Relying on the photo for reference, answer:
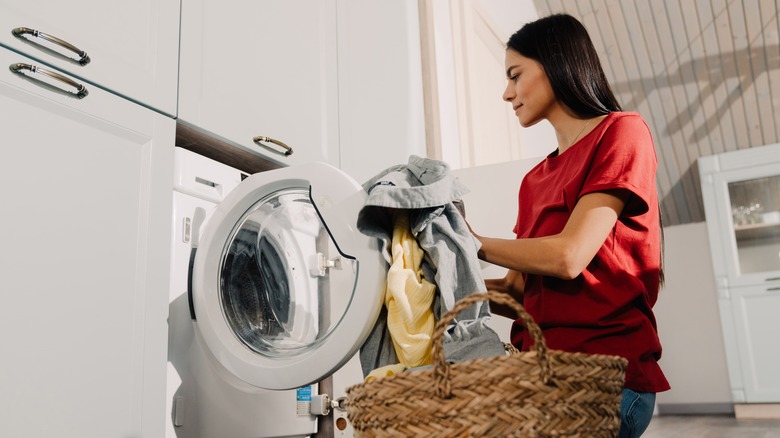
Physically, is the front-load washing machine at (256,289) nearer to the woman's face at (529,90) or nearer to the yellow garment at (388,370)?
the yellow garment at (388,370)

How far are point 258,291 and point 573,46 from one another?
2.59ft

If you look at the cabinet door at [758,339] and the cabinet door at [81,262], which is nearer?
the cabinet door at [81,262]

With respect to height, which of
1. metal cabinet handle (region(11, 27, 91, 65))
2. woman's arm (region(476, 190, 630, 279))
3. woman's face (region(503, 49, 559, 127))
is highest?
metal cabinet handle (region(11, 27, 91, 65))

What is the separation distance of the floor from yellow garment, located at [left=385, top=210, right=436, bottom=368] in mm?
3108

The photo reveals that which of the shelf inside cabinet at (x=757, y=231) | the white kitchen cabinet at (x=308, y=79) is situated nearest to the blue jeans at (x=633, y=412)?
the white kitchen cabinet at (x=308, y=79)

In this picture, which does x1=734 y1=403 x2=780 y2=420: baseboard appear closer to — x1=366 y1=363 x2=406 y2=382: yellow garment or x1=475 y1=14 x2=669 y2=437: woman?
x1=475 y1=14 x2=669 y2=437: woman

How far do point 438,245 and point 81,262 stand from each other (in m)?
0.60

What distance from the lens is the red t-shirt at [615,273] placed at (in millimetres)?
1000

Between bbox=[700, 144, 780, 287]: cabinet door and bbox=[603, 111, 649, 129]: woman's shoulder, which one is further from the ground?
bbox=[700, 144, 780, 287]: cabinet door

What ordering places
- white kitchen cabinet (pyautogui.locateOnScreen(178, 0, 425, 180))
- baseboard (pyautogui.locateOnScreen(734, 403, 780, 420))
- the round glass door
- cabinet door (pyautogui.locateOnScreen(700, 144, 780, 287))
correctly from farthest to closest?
cabinet door (pyautogui.locateOnScreen(700, 144, 780, 287)) < baseboard (pyautogui.locateOnScreen(734, 403, 780, 420)) < white kitchen cabinet (pyautogui.locateOnScreen(178, 0, 425, 180)) < the round glass door

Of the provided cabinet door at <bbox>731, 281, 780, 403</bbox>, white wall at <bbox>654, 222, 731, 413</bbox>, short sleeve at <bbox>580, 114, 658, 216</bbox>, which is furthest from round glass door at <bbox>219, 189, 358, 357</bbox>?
white wall at <bbox>654, 222, 731, 413</bbox>

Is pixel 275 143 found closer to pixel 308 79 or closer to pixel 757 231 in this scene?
pixel 308 79

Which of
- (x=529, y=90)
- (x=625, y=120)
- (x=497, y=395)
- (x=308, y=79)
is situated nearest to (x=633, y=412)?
(x=497, y=395)

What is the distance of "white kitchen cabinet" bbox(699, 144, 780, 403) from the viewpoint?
456 centimetres
